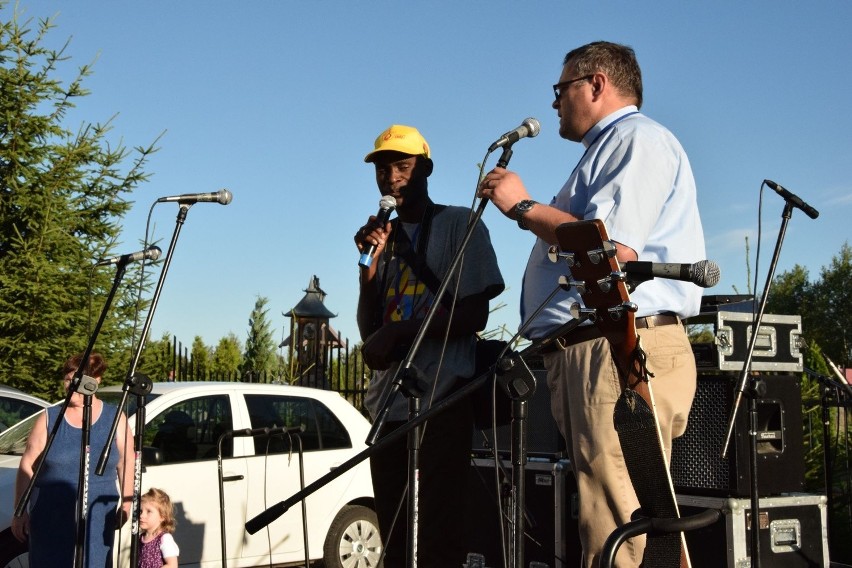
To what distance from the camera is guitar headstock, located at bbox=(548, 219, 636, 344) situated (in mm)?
2594

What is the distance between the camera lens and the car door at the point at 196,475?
750cm

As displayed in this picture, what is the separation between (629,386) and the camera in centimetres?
272

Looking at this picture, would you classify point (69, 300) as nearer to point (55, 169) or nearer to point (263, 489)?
point (55, 169)

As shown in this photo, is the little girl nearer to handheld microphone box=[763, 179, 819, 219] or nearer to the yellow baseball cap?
the yellow baseball cap

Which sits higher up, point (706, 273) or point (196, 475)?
point (706, 273)

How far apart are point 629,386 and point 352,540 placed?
6321 mm

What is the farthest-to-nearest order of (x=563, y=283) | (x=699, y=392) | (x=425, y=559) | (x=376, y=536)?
(x=376, y=536) < (x=699, y=392) < (x=425, y=559) < (x=563, y=283)

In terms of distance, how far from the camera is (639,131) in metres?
3.19

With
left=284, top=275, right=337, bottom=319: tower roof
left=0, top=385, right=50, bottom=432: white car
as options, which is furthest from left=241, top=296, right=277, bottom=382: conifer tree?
left=0, top=385, right=50, bottom=432: white car

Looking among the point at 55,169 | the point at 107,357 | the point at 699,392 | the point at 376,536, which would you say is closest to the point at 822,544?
the point at 699,392

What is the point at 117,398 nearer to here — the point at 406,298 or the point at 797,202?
the point at 406,298

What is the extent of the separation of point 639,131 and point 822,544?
3.34 meters

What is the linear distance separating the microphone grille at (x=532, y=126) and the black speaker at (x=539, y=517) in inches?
98.6

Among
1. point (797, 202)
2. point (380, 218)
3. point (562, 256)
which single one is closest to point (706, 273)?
point (562, 256)
